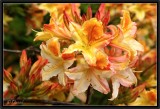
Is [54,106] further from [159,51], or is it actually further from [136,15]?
[136,15]

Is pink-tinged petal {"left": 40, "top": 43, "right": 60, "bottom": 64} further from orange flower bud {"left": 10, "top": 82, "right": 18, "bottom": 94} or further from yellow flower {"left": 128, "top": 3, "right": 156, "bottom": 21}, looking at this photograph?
yellow flower {"left": 128, "top": 3, "right": 156, "bottom": 21}

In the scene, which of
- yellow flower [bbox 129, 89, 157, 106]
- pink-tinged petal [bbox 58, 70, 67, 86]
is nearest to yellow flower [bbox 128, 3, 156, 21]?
yellow flower [bbox 129, 89, 157, 106]

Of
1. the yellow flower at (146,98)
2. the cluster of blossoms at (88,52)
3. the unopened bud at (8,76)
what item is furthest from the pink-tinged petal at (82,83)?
the yellow flower at (146,98)

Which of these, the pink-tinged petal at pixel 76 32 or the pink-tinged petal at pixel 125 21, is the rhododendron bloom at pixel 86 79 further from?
the pink-tinged petal at pixel 125 21

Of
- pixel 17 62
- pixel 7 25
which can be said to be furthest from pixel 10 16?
pixel 17 62

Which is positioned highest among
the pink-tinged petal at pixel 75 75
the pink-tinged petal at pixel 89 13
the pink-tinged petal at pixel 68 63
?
the pink-tinged petal at pixel 89 13

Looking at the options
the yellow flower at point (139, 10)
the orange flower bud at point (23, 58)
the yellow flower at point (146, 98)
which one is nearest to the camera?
the orange flower bud at point (23, 58)

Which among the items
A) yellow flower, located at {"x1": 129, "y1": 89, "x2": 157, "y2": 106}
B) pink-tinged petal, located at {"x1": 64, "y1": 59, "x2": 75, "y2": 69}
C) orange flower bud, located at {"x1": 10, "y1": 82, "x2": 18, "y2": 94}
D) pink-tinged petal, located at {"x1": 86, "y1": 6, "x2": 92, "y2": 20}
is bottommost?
yellow flower, located at {"x1": 129, "y1": 89, "x2": 157, "y2": 106}
